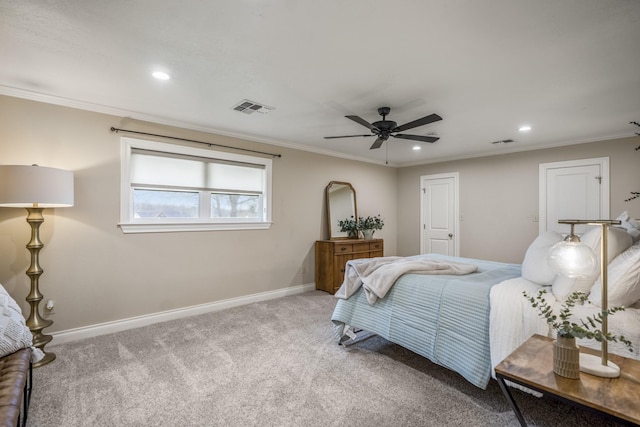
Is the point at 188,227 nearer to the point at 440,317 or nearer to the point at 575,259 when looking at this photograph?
the point at 440,317

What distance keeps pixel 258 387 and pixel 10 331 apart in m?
1.52

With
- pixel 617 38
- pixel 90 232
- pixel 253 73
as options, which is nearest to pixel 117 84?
pixel 253 73

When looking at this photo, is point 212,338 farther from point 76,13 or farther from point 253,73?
point 76,13

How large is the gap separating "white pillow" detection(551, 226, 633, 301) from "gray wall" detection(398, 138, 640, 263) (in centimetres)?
313

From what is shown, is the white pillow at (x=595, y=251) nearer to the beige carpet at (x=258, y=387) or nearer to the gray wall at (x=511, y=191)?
the beige carpet at (x=258, y=387)

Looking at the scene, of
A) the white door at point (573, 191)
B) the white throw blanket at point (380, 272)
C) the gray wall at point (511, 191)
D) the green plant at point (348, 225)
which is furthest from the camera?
the green plant at point (348, 225)

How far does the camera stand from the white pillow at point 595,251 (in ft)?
5.74

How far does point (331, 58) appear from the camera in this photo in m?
2.17

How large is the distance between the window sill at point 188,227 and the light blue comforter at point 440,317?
2046 mm

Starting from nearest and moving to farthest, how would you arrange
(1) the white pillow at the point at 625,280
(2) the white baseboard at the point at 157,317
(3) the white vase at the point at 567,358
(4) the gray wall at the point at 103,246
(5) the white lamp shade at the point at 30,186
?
(3) the white vase at the point at 567,358 → (1) the white pillow at the point at 625,280 → (5) the white lamp shade at the point at 30,186 → (4) the gray wall at the point at 103,246 → (2) the white baseboard at the point at 157,317

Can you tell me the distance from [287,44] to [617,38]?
2.11 m

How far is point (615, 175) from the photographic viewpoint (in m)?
4.07

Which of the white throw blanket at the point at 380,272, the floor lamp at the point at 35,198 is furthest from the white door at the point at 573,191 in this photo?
the floor lamp at the point at 35,198

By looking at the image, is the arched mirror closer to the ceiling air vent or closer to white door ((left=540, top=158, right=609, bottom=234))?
the ceiling air vent
